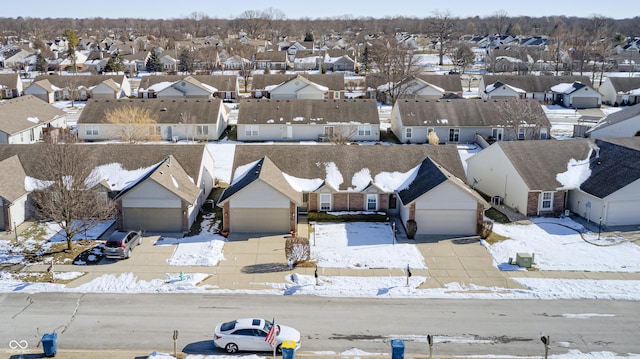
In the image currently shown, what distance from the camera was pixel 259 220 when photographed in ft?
121

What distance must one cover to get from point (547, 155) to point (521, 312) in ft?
62.2

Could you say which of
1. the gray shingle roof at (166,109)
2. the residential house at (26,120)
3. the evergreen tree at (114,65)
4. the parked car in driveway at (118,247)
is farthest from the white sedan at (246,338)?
the evergreen tree at (114,65)

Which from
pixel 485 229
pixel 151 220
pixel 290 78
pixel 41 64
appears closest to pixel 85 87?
pixel 290 78

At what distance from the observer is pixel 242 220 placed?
36781 mm

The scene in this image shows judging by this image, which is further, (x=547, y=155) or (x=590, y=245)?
(x=547, y=155)

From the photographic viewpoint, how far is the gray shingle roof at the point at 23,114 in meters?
58.6

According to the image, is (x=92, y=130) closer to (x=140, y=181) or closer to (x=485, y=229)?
(x=140, y=181)

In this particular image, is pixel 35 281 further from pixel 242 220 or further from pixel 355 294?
pixel 355 294

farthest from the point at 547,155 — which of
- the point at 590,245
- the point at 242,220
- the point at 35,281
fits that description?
the point at 35,281

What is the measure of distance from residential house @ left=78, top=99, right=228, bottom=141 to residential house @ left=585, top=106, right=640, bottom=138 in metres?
37.7

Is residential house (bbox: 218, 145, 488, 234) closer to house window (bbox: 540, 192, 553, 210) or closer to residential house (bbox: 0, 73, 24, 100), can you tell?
house window (bbox: 540, 192, 553, 210)

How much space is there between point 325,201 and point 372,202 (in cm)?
313

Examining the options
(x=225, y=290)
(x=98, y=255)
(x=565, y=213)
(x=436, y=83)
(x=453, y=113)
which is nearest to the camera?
(x=225, y=290)

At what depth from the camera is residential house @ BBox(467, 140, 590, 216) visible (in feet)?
132
